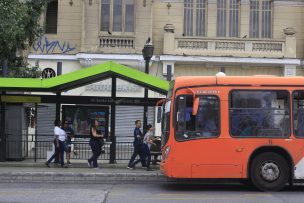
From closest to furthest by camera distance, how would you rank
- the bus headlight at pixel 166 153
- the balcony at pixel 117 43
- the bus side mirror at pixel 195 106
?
the bus side mirror at pixel 195 106 < the bus headlight at pixel 166 153 < the balcony at pixel 117 43

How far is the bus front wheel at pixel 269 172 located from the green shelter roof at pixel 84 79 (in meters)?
5.33

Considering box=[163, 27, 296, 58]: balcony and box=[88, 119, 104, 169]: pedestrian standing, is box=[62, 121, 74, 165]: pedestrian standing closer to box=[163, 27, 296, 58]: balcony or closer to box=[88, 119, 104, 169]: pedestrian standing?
box=[88, 119, 104, 169]: pedestrian standing

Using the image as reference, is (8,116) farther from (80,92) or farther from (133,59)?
(133,59)

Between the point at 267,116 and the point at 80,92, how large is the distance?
10.6 m

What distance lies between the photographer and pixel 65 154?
20.7 m

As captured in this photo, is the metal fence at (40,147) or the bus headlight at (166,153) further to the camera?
the metal fence at (40,147)

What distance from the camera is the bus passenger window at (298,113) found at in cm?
1494

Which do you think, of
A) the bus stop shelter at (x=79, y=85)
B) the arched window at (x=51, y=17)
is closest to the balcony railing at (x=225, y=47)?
the arched window at (x=51, y=17)

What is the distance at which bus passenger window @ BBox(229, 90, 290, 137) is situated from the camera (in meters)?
14.9

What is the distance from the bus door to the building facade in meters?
14.3

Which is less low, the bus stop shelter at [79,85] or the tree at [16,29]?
the tree at [16,29]

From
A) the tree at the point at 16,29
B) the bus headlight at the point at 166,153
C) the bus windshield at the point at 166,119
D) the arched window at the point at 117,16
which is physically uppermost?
the arched window at the point at 117,16

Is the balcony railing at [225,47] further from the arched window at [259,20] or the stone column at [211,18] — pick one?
the arched window at [259,20]

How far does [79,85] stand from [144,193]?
699cm
